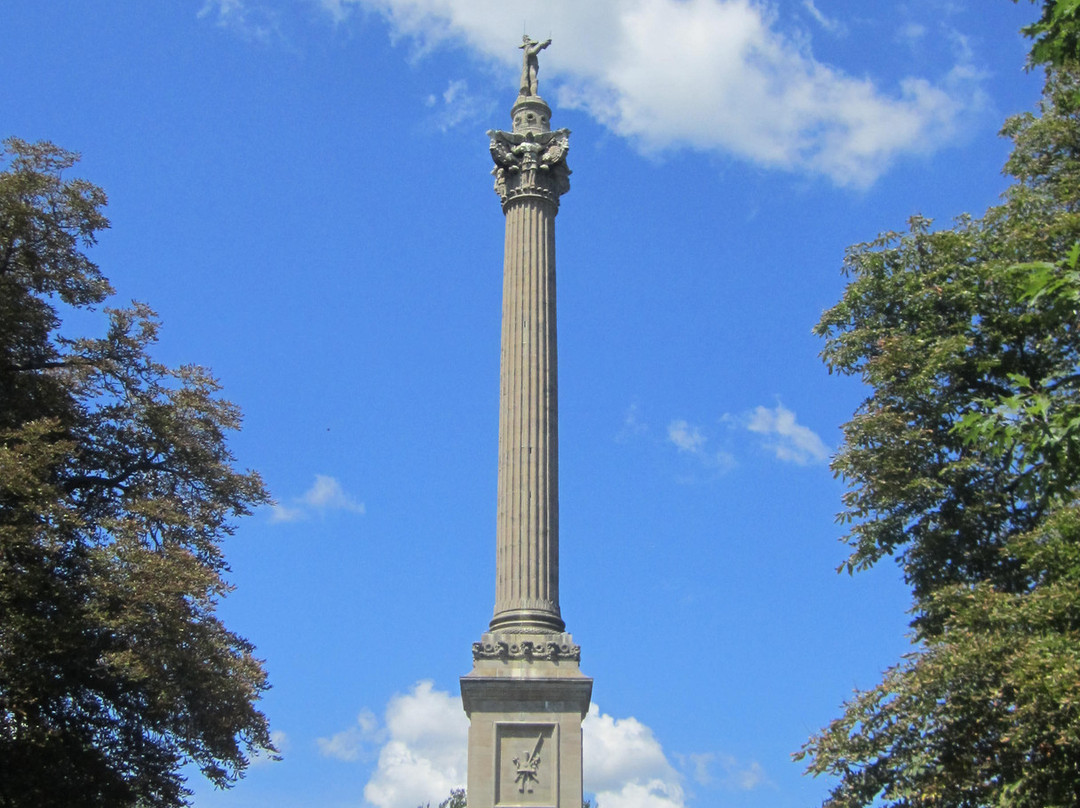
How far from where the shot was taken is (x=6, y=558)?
2081cm

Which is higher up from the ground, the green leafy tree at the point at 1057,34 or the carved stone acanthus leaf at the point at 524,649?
the green leafy tree at the point at 1057,34

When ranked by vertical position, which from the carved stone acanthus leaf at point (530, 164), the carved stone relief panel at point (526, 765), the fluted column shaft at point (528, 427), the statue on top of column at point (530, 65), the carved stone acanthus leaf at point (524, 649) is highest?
the statue on top of column at point (530, 65)

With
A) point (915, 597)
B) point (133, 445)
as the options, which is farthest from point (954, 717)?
point (133, 445)

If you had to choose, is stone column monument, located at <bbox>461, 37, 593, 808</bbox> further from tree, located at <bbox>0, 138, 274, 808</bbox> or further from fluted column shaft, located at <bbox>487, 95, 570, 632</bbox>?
tree, located at <bbox>0, 138, 274, 808</bbox>

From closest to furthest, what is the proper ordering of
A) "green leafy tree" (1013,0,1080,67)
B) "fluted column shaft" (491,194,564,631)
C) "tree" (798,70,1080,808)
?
"green leafy tree" (1013,0,1080,67) < "tree" (798,70,1080,808) < "fluted column shaft" (491,194,564,631)

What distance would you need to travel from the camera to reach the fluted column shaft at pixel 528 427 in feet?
72.8

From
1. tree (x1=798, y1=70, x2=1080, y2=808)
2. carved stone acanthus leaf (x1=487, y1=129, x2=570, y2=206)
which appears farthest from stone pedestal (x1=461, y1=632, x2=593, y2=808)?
carved stone acanthus leaf (x1=487, y1=129, x2=570, y2=206)

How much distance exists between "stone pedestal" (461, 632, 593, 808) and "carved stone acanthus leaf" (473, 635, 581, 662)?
2 cm

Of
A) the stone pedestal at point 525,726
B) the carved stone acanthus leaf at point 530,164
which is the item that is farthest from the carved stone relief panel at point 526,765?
the carved stone acanthus leaf at point 530,164

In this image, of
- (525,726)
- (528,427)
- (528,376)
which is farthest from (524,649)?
(528,376)

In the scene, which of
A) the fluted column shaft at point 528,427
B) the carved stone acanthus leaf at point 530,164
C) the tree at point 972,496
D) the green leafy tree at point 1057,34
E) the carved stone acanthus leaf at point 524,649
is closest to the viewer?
the green leafy tree at point 1057,34

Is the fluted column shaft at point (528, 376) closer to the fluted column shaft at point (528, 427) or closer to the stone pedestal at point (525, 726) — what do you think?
the fluted column shaft at point (528, 427)

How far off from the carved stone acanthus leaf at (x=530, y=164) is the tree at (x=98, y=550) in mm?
7708

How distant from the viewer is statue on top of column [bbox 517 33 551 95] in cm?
2763
